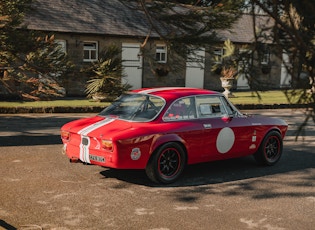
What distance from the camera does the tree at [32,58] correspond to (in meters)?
7.14

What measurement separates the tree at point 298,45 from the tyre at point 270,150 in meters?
4.36

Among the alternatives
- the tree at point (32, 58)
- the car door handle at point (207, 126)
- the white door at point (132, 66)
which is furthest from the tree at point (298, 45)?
the white door at point (132, 66)

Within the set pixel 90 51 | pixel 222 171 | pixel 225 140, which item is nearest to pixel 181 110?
pixel 225 140

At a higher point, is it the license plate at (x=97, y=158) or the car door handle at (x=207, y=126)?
the car door handle at (x=207, y=126)

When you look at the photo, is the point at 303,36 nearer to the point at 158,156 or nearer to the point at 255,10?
the point at 255,10

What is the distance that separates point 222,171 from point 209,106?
1274mm

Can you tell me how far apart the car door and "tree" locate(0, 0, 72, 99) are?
257cm

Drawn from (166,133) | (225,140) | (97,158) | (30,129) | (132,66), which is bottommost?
(30,129)

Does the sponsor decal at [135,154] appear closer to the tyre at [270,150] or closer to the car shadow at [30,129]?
the tyre at [270,150]

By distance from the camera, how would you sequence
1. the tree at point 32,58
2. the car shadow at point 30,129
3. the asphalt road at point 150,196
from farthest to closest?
the car shadow at point 30,129 → the tree at point 32,58 → the asphalt road at point 150,196

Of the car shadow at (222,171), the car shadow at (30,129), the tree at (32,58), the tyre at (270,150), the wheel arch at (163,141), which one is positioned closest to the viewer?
the wheel arch at (163,141)

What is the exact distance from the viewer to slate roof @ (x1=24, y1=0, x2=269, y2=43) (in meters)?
22.4

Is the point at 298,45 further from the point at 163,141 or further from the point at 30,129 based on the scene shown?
the point at 30,129

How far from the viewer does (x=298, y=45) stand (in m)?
3.87
